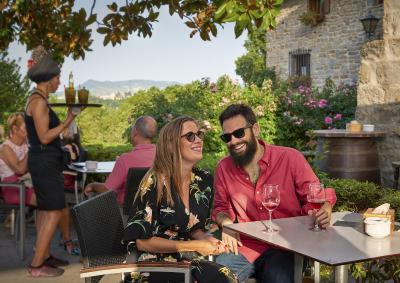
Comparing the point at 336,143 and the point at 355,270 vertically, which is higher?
the point at 336,143

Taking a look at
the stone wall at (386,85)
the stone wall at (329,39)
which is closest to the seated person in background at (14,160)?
the stone wall at (386,85)

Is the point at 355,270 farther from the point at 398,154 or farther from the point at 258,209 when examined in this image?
the point at 398,154

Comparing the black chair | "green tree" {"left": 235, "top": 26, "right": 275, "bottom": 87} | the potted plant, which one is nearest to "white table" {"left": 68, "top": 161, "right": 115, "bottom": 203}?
the black chair

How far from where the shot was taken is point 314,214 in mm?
3176

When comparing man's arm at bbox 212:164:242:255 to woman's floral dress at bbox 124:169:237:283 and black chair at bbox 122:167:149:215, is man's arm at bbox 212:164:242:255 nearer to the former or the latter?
woman's floral dress at bbox 124:169:237:283

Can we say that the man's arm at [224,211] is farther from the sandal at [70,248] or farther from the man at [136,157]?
the sandal at [70,248]

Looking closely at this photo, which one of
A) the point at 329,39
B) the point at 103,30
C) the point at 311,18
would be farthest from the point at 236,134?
the point at 311,18

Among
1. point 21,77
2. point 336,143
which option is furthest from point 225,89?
point 21,77

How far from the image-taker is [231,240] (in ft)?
10.8

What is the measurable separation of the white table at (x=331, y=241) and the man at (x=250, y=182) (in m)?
0.28

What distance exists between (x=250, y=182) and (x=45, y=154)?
7.08ft

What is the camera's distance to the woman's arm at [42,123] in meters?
4.92

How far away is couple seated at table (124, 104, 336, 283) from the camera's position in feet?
10.00

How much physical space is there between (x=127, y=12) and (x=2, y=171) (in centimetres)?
219
